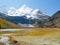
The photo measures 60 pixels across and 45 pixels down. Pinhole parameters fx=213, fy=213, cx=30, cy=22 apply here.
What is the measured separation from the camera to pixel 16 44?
184ft

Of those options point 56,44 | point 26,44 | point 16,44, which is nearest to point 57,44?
point 56,44

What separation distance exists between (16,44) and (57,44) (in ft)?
37.2

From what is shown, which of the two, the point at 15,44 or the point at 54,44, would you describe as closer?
the point at 54,44

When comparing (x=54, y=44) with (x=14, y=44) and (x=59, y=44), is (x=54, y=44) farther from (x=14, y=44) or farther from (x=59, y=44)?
(x=14, y=44)

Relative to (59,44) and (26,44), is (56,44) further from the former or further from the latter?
(26,44)

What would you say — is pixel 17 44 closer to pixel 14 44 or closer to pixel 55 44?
pixel 14 44

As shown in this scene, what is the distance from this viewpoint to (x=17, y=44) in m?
55.7

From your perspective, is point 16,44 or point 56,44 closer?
point 56,44

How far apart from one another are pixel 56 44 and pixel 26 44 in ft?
24.9

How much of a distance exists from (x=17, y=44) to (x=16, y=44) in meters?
0.40

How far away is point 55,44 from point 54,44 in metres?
0.24

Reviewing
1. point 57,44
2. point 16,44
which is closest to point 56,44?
point 57,44

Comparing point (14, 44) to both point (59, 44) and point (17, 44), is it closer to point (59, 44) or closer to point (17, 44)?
point (17, 44)

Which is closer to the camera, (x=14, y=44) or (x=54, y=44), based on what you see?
(x=54, y=44)
